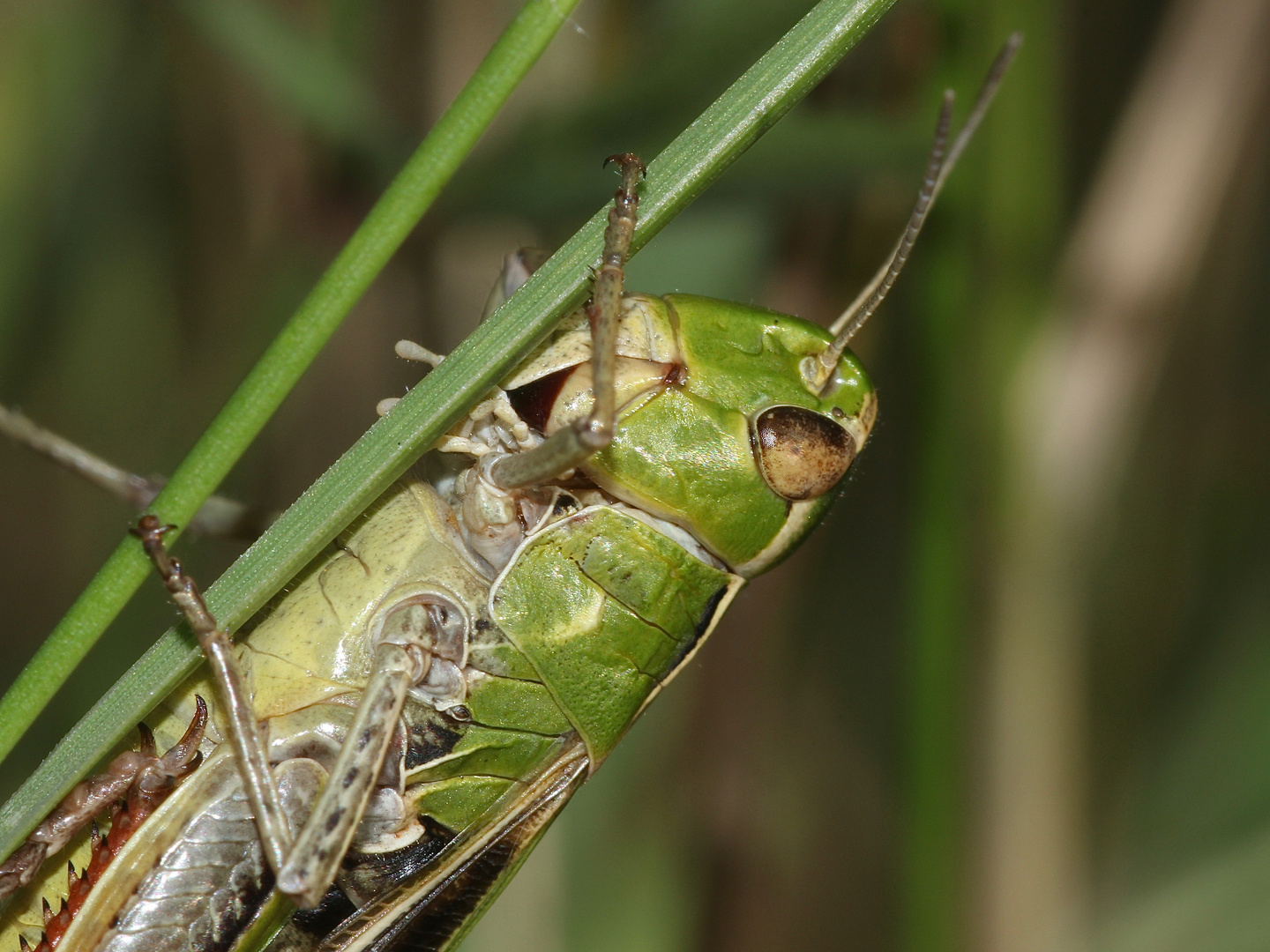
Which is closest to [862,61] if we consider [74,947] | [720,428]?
[720,428]

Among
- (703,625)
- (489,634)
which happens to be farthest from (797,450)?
(489,634)

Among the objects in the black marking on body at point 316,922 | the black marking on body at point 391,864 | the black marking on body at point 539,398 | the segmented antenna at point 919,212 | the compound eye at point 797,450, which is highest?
the segmented antenna at point 919,212

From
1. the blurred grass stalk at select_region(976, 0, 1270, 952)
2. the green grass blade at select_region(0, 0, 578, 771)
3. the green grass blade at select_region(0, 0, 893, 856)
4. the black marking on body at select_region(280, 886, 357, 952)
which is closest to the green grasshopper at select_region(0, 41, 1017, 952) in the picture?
the black marking on body at select_region(280, 886, 357, 952)

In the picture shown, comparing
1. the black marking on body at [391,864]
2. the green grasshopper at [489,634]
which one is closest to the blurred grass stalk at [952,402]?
the green grasshopper at [489,634]

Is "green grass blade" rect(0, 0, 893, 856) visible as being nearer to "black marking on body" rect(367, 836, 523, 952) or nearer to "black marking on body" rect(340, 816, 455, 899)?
"black marking on body" rect(340, 816, 455, 899)

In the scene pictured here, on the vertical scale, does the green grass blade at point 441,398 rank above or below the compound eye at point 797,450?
below

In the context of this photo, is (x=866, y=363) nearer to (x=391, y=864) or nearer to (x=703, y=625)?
(x=703, y=625)

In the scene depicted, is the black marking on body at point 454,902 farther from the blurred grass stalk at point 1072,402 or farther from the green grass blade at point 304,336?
the blurred grass stalk at point 1072,402
